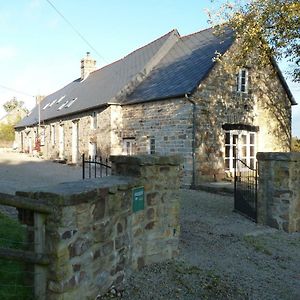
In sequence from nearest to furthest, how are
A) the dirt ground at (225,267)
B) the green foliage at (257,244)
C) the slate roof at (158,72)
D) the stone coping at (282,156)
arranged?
the dirt ground at (225,267)
the green foliage at (257,244)
the stone coping at (282,156)
the slate roof at (158,72)

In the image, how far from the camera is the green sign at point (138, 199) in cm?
513

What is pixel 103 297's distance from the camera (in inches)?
171

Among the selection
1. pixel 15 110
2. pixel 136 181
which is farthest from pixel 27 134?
pixel 15 110

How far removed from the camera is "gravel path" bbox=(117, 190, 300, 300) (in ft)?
16.0

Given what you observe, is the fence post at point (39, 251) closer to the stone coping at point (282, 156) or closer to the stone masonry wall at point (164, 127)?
the stone coping at point (282, 156)

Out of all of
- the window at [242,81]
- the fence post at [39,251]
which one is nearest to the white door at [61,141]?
the window at [242,81]

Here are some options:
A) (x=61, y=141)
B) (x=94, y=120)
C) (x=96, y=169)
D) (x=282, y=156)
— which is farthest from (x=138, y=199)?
(x=61, y=141)

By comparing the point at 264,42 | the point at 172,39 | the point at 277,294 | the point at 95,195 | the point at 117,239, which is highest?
the point at 172,39

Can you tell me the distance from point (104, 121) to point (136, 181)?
16166 mm

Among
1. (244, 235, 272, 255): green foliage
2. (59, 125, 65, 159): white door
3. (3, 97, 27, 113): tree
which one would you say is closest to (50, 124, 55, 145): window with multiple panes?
(59, 125, 65, 159): white door

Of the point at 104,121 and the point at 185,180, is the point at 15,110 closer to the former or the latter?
the point at 104,121

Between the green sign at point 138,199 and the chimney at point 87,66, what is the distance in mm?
28660

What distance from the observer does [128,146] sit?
20.6m

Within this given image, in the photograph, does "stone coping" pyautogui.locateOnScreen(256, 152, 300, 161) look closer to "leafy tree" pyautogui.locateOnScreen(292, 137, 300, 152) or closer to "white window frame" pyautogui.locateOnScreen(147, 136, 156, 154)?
"white window frame" pyautogui.locateOnScreen(147, 136, 156, 154)
